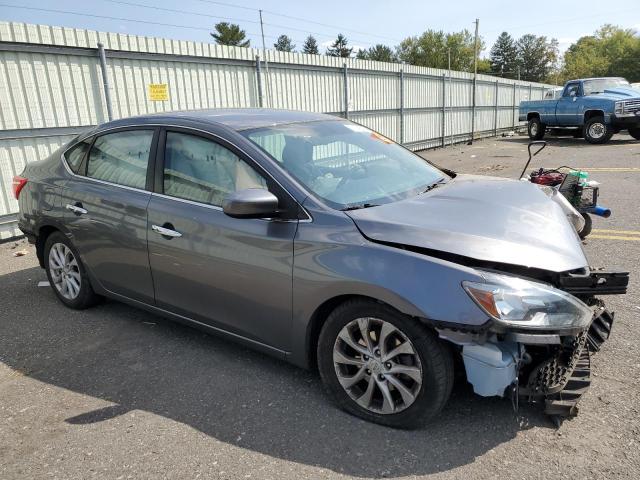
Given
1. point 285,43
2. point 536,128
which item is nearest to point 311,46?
point 285,43

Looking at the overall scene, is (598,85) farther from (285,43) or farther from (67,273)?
(285,43)

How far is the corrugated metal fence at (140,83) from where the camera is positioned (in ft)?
23.4

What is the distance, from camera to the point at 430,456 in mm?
2451

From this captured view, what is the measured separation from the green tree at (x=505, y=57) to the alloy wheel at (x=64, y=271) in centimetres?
11066

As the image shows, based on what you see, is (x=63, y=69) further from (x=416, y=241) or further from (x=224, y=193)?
(x=416, y=241)

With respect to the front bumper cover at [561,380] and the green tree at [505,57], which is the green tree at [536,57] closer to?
the green tree at [505,57]

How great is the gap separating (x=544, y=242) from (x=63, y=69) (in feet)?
24.6

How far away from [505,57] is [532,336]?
117423mm

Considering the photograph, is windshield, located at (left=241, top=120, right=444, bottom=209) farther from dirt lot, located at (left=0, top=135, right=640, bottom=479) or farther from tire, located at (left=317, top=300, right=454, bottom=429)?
dirt lot, located at (left=0, top=135, right=640, bottom=479)

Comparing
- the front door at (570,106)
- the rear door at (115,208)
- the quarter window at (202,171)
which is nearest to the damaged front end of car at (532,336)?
the quarter window at (202,171)

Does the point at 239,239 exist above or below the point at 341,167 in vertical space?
below

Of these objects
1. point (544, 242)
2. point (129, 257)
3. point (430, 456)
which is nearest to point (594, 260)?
point (544, 242)

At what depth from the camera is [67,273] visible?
175 inches

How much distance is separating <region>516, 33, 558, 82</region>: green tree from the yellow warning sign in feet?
336
